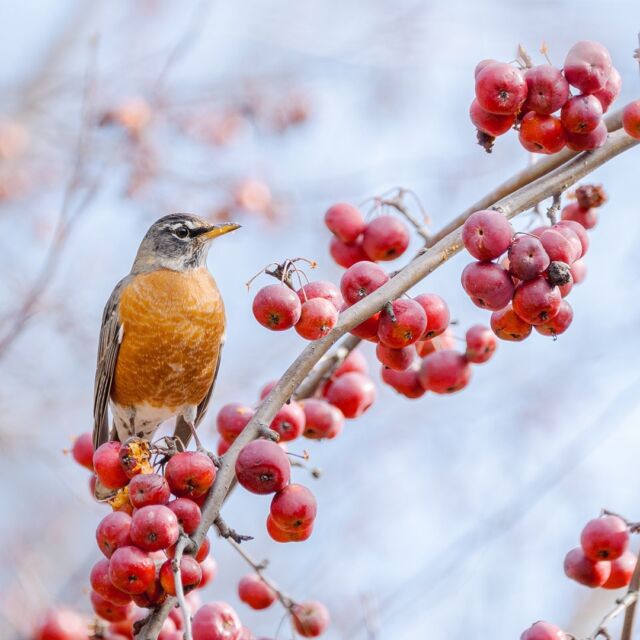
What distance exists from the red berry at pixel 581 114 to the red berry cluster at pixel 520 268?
0.96 ft

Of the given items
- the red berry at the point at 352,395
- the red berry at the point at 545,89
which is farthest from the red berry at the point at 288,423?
the red berry at the point at 545,89

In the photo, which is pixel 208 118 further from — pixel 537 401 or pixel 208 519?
pixel 208 519

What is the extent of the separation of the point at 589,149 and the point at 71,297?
5.11m

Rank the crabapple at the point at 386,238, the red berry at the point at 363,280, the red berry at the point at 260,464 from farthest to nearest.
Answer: the crabapple at the point at 386,238 < the red berry at the point at 363,280 < the red berry at the point at 260,464

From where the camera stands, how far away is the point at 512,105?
2.37 m

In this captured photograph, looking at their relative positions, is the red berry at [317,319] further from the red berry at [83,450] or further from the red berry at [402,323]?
the red berry at [83,450]

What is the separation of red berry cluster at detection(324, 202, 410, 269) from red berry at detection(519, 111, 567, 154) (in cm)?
61

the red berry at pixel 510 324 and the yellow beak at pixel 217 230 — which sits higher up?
the yellow beak at pixel 217 230

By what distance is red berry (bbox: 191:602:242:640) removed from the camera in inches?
86.7

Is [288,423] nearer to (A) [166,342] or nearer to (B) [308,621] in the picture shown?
(B) [308,621]

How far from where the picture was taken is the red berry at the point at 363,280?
7.85 feet

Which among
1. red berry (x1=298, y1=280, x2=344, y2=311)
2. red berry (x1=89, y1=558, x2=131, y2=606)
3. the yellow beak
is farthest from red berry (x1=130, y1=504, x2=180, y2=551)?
the yellow beak

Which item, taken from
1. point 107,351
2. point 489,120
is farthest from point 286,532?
point 107,351

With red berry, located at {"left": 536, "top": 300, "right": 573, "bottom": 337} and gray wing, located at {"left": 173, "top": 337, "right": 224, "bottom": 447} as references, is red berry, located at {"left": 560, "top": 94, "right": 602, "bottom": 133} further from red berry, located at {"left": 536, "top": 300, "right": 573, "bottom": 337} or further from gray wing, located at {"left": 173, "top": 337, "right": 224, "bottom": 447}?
gray wing, located at {"left": 173, "top": 337, "right": 224, "bottom": 447}
